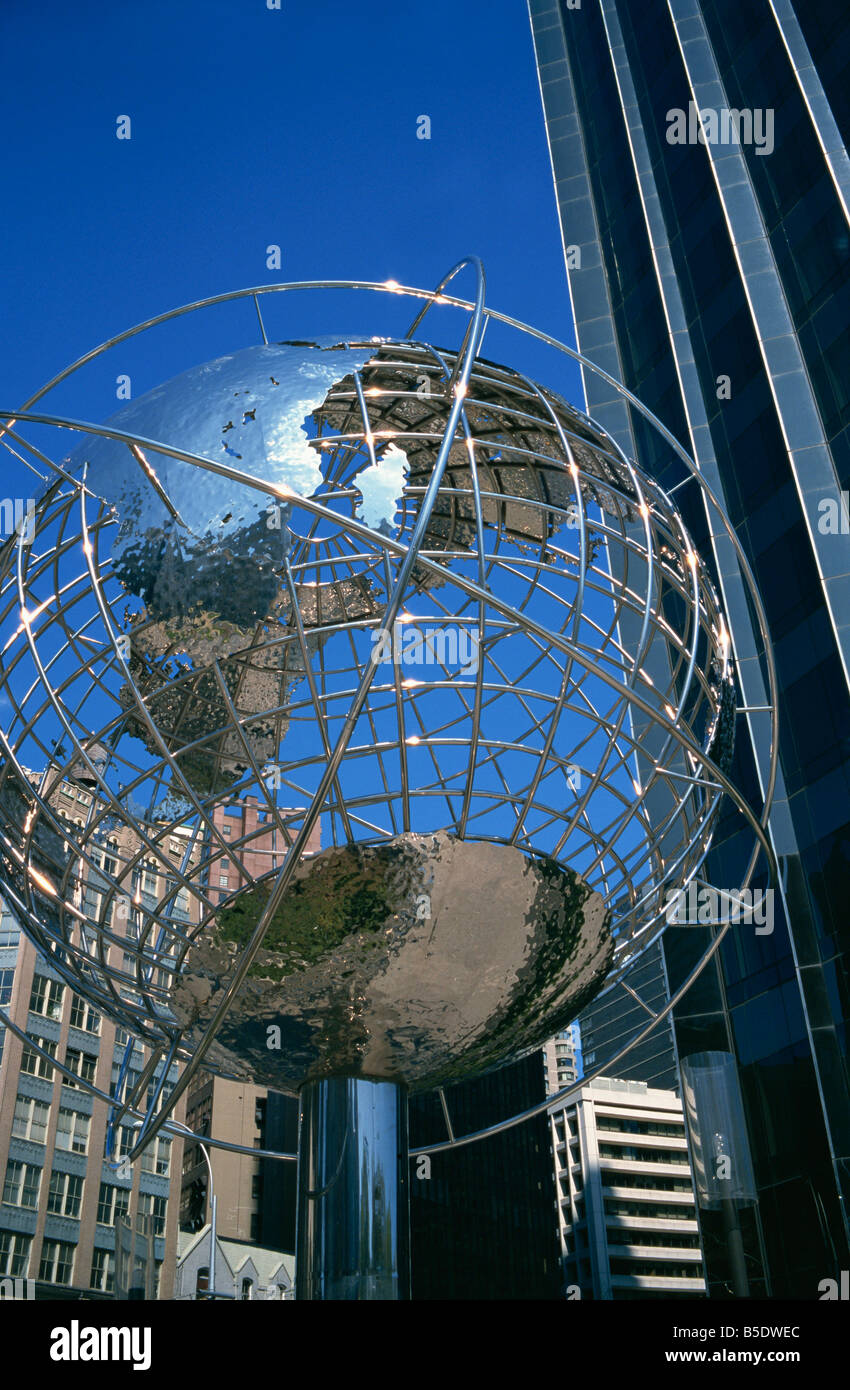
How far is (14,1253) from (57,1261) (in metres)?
1.89

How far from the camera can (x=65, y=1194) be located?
38781mm

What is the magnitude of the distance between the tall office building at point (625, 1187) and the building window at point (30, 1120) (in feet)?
143

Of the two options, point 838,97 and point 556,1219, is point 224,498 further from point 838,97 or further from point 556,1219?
point 556,1219

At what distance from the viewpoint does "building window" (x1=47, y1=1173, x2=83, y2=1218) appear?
38.2 metres

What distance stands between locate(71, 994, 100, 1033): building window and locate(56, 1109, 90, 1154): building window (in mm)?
2964

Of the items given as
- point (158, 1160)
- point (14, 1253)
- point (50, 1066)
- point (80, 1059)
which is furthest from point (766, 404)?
point (158, 1160)

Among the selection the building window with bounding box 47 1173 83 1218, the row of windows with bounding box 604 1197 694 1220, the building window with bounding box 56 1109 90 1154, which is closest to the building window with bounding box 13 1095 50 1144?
the building window with bounding box 56 1109 90 1154

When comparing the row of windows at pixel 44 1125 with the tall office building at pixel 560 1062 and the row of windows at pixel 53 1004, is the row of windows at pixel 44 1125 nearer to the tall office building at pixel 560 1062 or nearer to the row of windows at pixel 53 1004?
the row of windows at pixel 53 1004

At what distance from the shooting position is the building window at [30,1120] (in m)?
38.2

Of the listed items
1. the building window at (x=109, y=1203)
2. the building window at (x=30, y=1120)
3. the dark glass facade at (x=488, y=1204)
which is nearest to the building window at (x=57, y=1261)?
the building window at (x=109, y=1203)

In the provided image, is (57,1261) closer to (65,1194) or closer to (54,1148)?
(65,1194)
